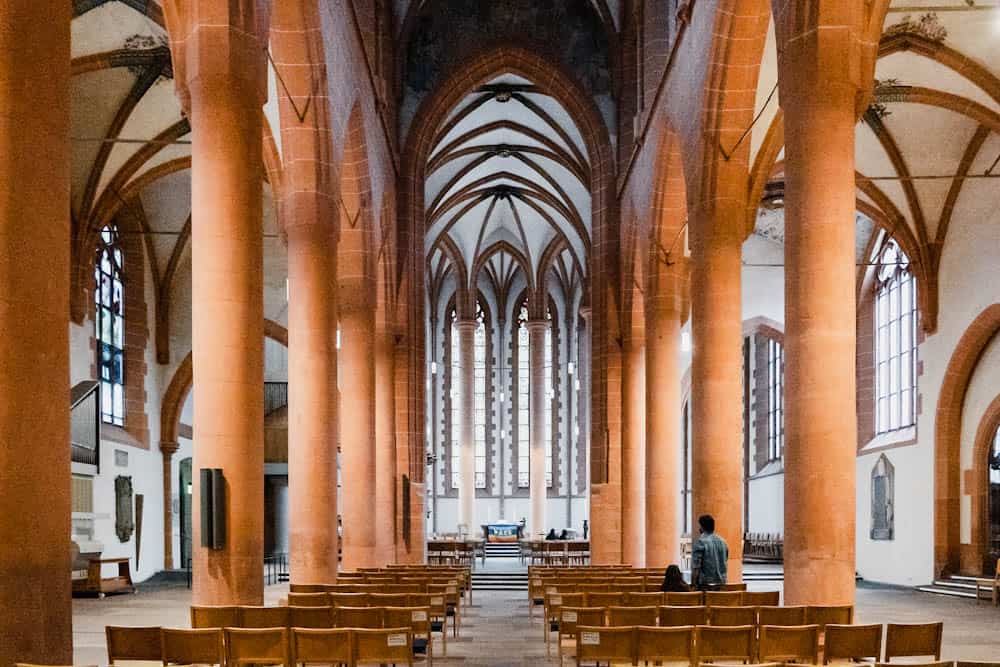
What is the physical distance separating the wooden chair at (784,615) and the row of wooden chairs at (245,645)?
→ 3.23m

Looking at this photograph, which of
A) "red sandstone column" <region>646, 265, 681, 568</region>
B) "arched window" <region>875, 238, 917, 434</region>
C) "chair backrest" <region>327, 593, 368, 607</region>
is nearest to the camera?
"chair backrest" <region>327, 593, 368, 607</region>

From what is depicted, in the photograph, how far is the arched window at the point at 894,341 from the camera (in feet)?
86.2

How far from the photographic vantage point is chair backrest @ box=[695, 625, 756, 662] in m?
7.56

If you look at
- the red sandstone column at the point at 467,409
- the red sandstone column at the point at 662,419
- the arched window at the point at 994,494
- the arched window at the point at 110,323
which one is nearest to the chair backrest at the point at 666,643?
the red sandstone column at the point at 662,419

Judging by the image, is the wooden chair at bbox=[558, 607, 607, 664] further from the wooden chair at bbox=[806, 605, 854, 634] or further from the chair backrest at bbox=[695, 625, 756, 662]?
the wooden chair at bbox=[806, 605, 854, 634]

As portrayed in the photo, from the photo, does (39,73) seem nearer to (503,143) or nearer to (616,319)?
(616,319)

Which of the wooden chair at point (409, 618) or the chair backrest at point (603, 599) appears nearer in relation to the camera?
the wooden chair at point (409, 618)

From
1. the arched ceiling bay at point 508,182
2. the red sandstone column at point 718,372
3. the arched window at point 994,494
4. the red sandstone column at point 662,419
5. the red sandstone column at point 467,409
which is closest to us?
the red sandstone column at point 718,372

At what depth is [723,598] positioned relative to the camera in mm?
10383

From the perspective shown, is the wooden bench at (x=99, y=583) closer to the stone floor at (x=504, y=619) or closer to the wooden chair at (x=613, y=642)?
the stone floor at (x=504, y=619)

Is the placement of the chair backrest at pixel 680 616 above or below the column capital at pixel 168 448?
below

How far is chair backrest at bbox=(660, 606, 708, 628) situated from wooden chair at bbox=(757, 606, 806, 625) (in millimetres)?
475

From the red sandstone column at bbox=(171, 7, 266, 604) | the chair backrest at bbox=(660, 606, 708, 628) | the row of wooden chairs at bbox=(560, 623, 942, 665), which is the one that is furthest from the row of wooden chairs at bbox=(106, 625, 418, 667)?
the red sandstone column at bbox=(171, 7, 266, 604)

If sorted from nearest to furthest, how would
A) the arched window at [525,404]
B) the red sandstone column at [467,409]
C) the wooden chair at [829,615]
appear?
the wooden chair at [829,615], the red sandstone column at [467,409], the arched window at [525,404]
